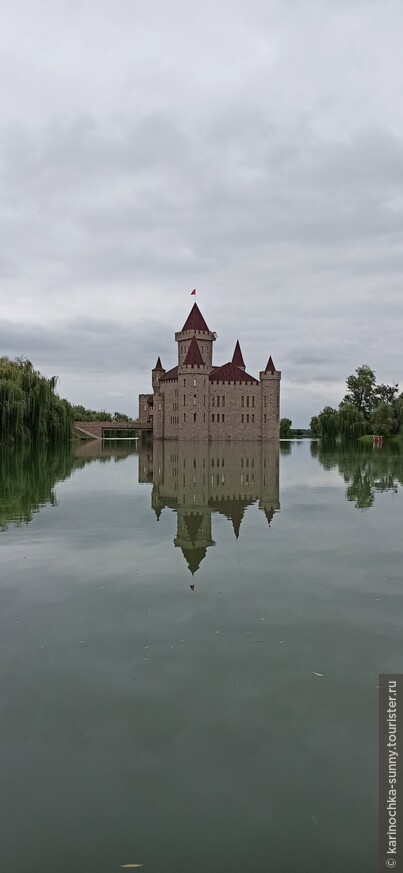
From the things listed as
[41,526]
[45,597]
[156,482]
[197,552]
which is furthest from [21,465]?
[45,597]

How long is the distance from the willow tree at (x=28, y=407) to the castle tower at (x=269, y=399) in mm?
27847

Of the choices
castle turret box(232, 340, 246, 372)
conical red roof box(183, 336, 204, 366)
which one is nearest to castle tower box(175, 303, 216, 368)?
conical red roof box(183, 336, 204, 366)

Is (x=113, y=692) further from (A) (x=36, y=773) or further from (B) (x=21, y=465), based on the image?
(B) (x=21, y=465)

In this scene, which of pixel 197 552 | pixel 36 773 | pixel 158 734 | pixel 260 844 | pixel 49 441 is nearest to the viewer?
pixel 260 844

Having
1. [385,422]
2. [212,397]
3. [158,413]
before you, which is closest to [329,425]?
[385,422]

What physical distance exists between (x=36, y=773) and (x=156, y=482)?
15067 mm

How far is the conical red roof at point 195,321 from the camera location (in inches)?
2591

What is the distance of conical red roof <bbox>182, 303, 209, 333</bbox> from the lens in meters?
65.8

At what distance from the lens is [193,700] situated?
401cm

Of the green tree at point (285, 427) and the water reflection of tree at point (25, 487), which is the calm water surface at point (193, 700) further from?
the green tree at point (285, 427)

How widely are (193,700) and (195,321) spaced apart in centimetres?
6368

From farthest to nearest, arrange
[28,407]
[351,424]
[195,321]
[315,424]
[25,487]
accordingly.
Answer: [315,424], [351,424], [195,321], [28,407], [25,487]

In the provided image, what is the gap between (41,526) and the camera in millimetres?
10281

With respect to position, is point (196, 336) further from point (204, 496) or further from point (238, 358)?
point (204, 496)
